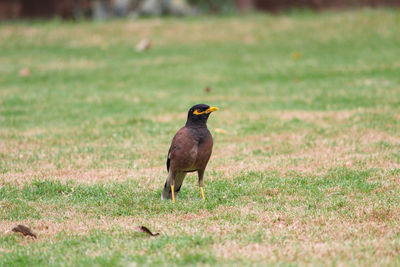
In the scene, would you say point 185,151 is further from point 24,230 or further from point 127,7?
point 127,7

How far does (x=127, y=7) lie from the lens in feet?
86.2

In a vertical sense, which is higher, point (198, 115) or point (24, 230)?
point (198, 115)

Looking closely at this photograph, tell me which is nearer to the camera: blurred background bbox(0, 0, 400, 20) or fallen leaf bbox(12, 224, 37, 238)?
fallen leaf bbox(12, 224, 37, 238)

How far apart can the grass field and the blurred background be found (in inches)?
222

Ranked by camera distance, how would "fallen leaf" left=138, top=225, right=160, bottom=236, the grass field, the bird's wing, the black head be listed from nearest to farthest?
the grass field < "fallen leaf" left=138, top=225, right=160, bottom=236 < the bird's wing < the black head

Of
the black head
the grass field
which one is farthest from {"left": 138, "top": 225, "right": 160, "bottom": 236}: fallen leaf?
the black head

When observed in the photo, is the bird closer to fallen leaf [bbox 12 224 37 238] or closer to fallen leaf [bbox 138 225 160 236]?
fallen leaf [bbox 138 225 160 236]

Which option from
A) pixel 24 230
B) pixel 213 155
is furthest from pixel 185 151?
pixel 213 155

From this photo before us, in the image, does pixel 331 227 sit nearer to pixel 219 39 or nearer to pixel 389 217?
pixel 389 217

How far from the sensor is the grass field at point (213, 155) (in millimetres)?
4930

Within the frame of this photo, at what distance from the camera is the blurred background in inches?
1001

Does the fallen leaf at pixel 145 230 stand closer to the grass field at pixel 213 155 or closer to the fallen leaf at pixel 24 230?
the grass field at pixel 213 155

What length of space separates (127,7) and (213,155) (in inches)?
756

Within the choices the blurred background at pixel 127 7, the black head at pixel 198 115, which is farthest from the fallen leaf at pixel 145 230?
the blurred background at pixel 127 7
